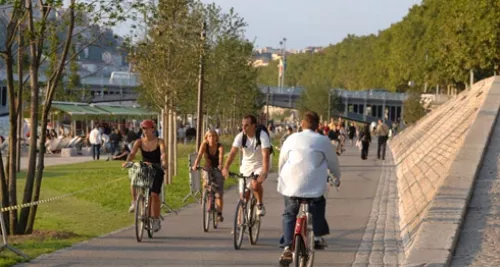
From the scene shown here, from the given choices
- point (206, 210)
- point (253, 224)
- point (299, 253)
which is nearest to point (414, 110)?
point (206, 210)

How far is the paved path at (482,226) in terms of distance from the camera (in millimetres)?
12055

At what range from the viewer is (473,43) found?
2279 inches

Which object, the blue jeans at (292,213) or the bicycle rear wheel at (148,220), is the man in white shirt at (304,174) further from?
the bicycle rear wheel at (148,220)

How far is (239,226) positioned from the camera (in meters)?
13.8

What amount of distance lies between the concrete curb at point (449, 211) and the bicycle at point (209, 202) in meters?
2.90

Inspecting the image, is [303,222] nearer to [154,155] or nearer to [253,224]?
[253,224]

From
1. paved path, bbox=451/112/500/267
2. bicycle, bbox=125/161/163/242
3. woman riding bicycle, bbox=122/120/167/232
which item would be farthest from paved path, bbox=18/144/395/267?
paved path, bbox=451/112/500/267

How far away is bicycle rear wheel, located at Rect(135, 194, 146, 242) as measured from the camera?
14266mm

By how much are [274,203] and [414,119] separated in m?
66.5

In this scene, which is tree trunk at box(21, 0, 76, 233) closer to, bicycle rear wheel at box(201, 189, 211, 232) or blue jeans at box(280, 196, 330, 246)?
bicycle rear wheel at box(201, 189, 211, 232)

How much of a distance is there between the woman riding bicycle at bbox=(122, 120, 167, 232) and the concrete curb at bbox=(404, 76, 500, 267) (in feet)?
10.8

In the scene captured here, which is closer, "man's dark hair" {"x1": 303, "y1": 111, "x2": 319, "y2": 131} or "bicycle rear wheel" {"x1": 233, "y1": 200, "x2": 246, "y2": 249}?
"man's dark hair" {"x1": 303, "y1": 111, "x2": 319, "y2": 131}

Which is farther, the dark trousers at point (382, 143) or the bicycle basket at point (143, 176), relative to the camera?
the dark trousers at point (382, 143)

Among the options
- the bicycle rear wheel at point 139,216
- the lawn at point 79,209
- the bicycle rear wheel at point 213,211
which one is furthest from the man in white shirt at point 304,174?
the bicycle rear wheel at point 213,211
